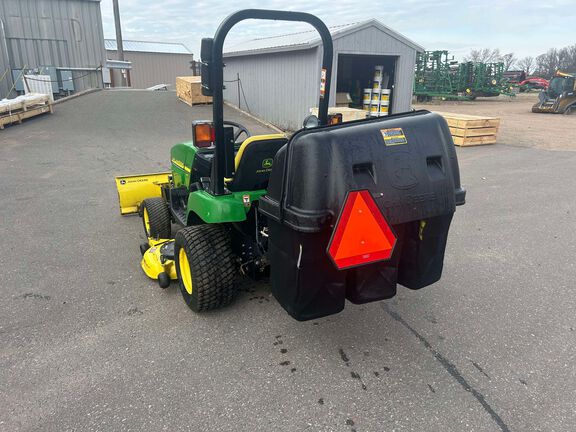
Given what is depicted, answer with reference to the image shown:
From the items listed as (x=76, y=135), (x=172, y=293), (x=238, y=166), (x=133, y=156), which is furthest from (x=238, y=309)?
(x=76, y=135)

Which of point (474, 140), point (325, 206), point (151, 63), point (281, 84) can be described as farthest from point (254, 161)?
point (151, 63)

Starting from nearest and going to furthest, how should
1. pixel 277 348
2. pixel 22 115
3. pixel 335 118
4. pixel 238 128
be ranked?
1. pixel 277 348
2. pixel 335 118
3. pixel 238 128
4. pixel 22 115

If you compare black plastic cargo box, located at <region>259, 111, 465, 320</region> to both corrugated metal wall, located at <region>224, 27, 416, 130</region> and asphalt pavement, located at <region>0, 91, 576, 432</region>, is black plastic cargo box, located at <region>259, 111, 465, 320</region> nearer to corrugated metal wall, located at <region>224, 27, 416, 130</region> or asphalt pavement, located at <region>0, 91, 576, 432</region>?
asphalt pavement, located at <region>0, 91, 576, 432</region>

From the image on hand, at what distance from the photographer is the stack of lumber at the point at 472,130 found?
11.6m

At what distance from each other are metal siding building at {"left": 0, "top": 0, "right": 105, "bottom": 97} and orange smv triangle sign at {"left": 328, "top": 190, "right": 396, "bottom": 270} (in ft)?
68.7

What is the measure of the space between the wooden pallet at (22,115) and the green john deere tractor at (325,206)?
11.5 meters

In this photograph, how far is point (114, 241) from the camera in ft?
15.6

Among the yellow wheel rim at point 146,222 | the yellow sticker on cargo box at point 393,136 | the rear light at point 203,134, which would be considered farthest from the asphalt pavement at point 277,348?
the yellow sticker on cargo box at point 393,136

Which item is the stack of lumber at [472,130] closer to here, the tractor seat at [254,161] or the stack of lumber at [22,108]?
the tractor seat at [254,161]

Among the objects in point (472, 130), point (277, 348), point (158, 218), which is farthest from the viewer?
point (472, 130)

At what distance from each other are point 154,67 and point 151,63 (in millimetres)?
424

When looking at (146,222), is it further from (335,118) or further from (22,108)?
(22,108)

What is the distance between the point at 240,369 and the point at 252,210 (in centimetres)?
113

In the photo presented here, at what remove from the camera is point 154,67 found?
38.7 metres
